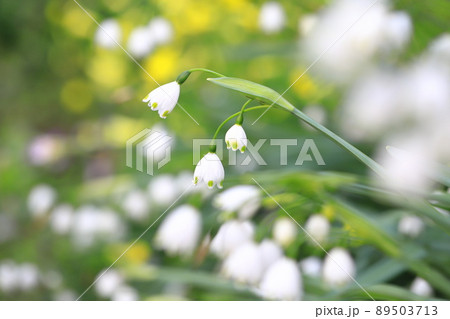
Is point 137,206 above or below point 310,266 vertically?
above

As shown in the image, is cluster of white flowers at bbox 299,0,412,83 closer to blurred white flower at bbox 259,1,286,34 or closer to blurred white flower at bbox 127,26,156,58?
blurred white flower at bbox 259,1,286,34

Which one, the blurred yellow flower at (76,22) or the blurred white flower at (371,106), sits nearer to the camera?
the blurred white flower at (371,106)

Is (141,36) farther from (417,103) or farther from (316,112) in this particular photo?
(417,103)

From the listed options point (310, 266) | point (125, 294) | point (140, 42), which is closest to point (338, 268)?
point (310, 266)

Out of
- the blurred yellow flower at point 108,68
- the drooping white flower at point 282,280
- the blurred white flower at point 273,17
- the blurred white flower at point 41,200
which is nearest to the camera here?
the drooping white flower at point 282,280

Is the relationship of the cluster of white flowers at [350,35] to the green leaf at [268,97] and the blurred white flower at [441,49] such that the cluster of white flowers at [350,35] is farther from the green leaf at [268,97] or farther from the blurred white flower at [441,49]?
the green leaf at [268,97]

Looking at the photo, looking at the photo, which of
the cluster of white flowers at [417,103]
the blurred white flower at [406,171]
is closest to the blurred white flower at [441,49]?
the cluster of white flowers at [417,103]
